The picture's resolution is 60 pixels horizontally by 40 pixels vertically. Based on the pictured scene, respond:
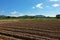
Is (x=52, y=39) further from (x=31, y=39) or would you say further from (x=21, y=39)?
(x=21, y=39)

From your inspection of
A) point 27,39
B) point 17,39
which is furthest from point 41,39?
point 17,39

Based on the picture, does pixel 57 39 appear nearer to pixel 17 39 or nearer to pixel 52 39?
pixel 52 39

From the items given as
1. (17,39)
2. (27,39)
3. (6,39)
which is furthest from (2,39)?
(27,39)

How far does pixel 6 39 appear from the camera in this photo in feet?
53.9

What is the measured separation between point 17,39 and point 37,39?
2.07m

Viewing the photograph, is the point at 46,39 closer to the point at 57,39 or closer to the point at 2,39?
the point at 57,39

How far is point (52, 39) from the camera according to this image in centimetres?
1559

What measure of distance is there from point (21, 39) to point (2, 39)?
2.09 meters

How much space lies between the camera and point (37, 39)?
1567cm

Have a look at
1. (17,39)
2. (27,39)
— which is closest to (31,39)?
(27,39)

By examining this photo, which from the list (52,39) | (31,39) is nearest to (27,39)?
(31,39)

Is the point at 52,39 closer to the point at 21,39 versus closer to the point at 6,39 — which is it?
the point at 21,39

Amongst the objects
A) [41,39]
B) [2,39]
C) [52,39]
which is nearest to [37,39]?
[41,39]

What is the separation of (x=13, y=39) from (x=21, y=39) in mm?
825
